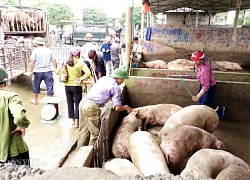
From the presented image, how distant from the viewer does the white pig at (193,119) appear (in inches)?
194

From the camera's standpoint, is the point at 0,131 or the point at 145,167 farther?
the point at 145,167

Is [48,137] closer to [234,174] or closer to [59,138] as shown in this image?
[59,138]

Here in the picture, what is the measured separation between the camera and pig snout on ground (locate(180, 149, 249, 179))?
345 cm

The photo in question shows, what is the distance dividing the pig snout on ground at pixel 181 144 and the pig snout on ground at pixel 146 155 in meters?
0.18

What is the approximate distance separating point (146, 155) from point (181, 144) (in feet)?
2.47

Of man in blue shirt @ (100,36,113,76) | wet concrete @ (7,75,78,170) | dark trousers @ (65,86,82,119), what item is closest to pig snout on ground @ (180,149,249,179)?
wet concrete @ (7,75,78,170)

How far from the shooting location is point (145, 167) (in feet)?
11.7

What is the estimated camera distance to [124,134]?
473 cm

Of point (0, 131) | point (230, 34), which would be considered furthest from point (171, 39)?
point (0, 131)

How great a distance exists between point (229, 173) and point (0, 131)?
3.10 metres

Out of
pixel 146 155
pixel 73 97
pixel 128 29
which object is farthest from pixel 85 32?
pixel 146 155

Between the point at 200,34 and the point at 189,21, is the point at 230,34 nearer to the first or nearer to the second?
the point at 200,34

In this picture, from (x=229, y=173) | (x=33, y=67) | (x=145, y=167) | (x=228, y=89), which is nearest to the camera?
(x=229, y=173)

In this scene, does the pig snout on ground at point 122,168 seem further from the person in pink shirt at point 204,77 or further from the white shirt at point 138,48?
the white shirt at point 138,48
